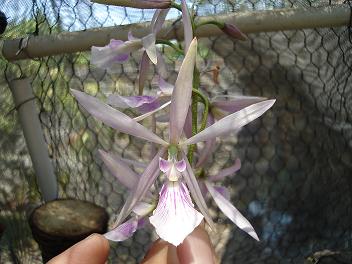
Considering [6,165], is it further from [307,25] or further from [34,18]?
[307,25]

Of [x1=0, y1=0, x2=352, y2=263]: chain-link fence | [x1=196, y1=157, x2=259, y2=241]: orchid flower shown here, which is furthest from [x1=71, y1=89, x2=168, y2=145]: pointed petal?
[x1=0, y1=0, x2=352, y2=263]: chain-link fence

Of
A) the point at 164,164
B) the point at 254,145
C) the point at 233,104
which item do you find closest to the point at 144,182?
the point at 164,164

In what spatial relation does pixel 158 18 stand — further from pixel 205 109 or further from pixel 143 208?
pixel 143 208

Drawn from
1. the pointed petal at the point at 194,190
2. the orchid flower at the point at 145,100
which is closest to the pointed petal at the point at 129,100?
the orchid flower at the point at 145,100

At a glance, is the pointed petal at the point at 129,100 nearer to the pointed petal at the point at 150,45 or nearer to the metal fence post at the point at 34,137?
the pointed petal at the point at 150,45

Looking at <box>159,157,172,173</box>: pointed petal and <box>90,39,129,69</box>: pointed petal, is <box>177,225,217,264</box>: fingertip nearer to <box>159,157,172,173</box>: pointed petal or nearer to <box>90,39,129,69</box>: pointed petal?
<box>159,157,172,173</box>: pointed petal

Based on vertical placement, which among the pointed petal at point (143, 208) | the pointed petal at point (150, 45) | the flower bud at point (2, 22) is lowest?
the pointed petal at point (143, 208)
